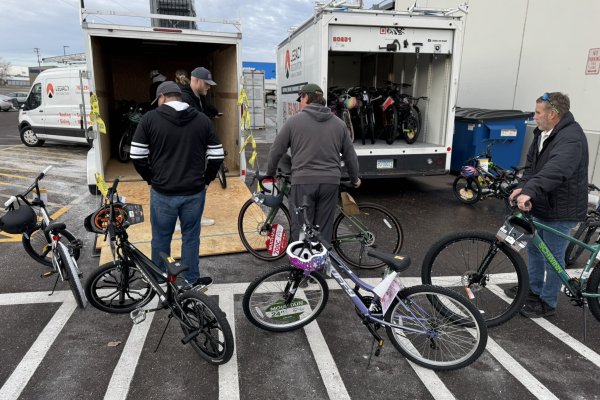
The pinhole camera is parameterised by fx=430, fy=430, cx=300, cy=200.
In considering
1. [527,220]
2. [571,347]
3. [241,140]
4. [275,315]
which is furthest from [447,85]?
[275,315]

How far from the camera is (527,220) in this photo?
326 cm

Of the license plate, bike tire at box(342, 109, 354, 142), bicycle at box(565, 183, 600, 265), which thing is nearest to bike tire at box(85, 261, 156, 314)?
bicycle at box(565, 183, 600, 265)

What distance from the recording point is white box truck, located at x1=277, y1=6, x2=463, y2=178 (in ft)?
20.9

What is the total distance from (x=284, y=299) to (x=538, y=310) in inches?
85.3

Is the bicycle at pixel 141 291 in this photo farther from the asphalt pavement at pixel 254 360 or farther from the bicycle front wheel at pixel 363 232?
the bicycle front wheel at pixel 363 232

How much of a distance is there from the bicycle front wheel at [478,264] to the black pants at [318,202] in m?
0.92

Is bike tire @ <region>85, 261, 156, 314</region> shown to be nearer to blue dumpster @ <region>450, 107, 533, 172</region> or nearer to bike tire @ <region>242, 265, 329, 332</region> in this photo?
bike tire @ <region>242, 265, 329, 332</region>

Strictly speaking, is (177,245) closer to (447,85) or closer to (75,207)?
(75,207)

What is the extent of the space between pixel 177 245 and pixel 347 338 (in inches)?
93.0

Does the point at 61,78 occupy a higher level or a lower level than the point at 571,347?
higher

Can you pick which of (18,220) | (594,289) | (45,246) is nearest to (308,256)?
(594,289)

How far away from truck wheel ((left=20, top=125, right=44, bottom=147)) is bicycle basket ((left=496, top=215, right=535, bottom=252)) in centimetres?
1394

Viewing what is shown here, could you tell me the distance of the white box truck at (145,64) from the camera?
5.68 m

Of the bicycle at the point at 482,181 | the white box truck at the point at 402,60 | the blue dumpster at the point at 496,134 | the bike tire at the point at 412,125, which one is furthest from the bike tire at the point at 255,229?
the blue dumpster at the point at 496,134
